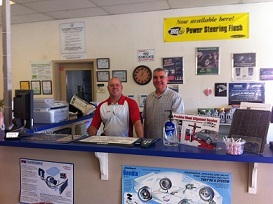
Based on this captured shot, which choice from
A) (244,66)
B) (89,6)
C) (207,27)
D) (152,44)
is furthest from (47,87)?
(244,66)

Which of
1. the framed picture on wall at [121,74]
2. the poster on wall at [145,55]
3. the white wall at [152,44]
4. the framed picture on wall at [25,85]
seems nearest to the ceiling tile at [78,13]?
the white wall at [152,44]

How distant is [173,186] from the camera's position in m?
1.62

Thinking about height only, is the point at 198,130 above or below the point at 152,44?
below

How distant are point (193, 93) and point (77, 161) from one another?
2.72 m

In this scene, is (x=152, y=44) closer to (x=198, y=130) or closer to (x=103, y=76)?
(x=103, y=76)

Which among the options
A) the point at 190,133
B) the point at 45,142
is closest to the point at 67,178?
the point at 45,142

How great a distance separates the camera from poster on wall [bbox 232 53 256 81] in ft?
12.7

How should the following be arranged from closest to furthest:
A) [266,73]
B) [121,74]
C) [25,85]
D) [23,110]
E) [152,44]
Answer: [23,110] < [266,73] < [152,44] < [121,74] < [25,85]

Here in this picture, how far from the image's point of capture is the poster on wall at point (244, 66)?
3.88 m

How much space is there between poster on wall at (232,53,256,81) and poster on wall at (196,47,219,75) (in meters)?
0.27

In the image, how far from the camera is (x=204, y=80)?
160 inches

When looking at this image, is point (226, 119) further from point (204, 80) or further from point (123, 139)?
point (123, 139)

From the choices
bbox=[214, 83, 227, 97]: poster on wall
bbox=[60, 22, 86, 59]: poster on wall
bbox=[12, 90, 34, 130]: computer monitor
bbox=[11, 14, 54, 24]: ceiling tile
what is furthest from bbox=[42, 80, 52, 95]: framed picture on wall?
bbox=[214, 83, 227, 97]: poster on wall

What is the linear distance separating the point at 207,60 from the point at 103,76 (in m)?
1.82
